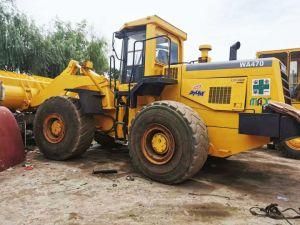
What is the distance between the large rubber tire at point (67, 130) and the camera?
6.73m

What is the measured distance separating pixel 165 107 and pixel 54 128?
2822 mm

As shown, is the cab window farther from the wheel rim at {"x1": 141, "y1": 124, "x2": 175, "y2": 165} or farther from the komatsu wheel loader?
the wheel rim at {"x1": 141, "y1": 124, "x2": 175, "y2": 165}

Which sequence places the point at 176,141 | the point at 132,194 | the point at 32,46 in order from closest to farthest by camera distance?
the point at 132,194 → the point at 176,141 → the point at 32,46

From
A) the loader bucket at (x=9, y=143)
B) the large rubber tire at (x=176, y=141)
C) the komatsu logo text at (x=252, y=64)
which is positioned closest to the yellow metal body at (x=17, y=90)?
the loader bucket at (x=9, y=143)

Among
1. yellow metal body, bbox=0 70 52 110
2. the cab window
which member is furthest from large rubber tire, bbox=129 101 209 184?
yellow metal body, bbox=0 70 52 110

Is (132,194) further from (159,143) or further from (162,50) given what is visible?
(162,50)

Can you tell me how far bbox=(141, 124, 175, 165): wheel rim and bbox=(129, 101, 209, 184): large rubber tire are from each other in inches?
1.4

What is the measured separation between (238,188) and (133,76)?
2.95 m

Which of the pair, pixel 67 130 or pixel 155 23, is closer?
pixel 155 23

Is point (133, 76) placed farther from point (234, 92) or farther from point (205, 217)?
point (205, 217)

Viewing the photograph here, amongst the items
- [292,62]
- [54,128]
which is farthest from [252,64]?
[292,62]

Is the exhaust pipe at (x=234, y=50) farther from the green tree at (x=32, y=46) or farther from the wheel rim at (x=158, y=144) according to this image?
the green tree at (x=32, y=46)

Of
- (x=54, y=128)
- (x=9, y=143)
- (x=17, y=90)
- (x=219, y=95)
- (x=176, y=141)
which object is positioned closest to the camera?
(x=176, y=141)

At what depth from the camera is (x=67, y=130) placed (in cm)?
683
